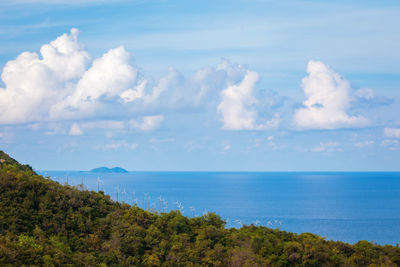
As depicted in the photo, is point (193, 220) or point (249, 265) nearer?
point (249, 265)

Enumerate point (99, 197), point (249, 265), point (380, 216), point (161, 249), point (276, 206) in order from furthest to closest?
point (276, 206), point (380, 216), point (99, 197), point (161, 249), point (249, 265)

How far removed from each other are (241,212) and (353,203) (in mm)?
54533

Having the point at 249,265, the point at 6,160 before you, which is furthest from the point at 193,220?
the point at 6,160

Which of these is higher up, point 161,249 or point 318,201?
point 318,201

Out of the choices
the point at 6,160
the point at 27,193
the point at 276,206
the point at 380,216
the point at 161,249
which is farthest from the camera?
the point at 276,206

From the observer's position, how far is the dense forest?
1407 inches

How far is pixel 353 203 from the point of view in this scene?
529ft

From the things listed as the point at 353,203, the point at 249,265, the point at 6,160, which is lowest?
the point at 249,265

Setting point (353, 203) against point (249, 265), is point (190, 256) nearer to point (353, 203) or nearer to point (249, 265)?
point (249, 265)

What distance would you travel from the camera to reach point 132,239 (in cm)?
3803

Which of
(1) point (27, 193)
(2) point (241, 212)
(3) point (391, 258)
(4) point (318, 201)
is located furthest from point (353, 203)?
(1) point (27, 193)

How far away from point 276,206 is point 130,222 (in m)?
112

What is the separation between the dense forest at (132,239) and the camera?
3575cm

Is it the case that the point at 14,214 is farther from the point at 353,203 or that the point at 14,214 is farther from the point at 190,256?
the point at 353,203
